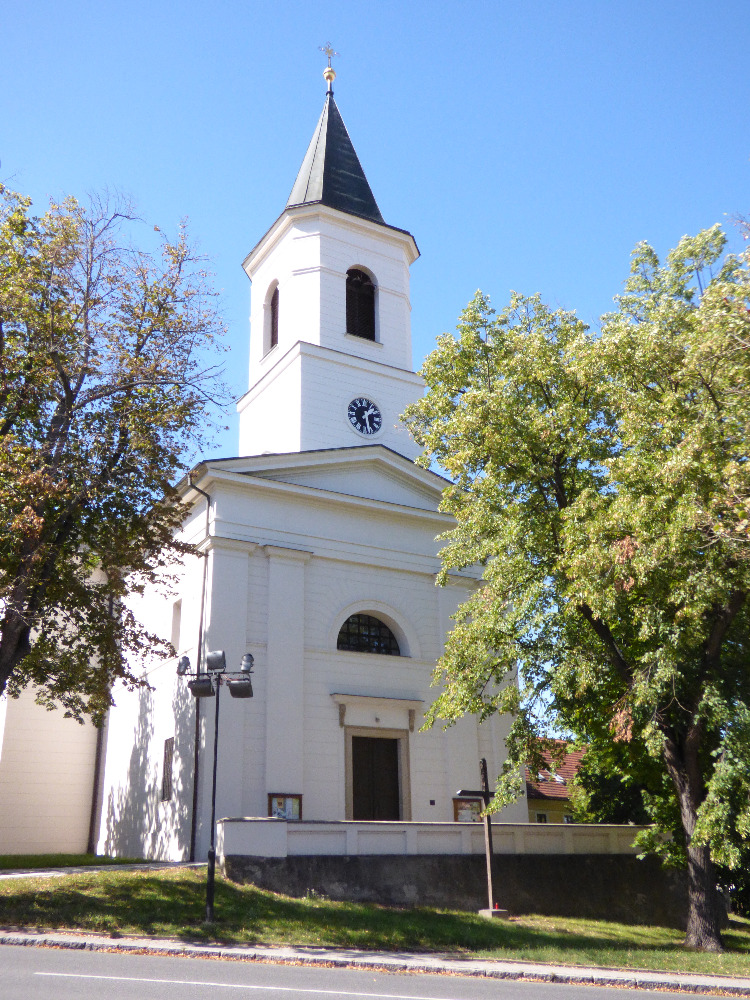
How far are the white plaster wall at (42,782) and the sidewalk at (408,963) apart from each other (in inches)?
620

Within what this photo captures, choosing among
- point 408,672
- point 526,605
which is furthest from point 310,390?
point 526,605

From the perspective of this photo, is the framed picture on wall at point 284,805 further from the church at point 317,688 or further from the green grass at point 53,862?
Result: the green grass at point 53,862

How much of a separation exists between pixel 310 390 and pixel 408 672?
8408mm

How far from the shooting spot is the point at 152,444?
16250 mm

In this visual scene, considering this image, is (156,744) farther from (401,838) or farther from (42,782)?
(401,838)

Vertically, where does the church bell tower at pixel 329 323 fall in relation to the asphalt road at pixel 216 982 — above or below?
above

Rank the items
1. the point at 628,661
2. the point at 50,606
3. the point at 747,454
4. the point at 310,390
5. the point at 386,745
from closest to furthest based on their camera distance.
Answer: the point at 747,454, the point at 628,661, the point at 50,606, the point at 386,745, the point at 310,390

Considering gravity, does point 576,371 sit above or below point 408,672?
above

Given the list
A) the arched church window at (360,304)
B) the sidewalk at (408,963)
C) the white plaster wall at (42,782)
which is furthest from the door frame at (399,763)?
the arched church window at (360,304)

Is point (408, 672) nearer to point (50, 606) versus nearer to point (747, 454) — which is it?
point (50, 606)

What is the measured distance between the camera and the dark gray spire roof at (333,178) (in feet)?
94.1

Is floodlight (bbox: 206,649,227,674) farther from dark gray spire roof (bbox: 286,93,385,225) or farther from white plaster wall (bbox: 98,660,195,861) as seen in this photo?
dark gray spire roof (bbox: 286,93,385,225)

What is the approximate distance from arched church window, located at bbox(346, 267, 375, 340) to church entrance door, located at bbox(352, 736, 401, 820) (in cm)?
1239

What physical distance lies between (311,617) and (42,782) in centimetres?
1127
